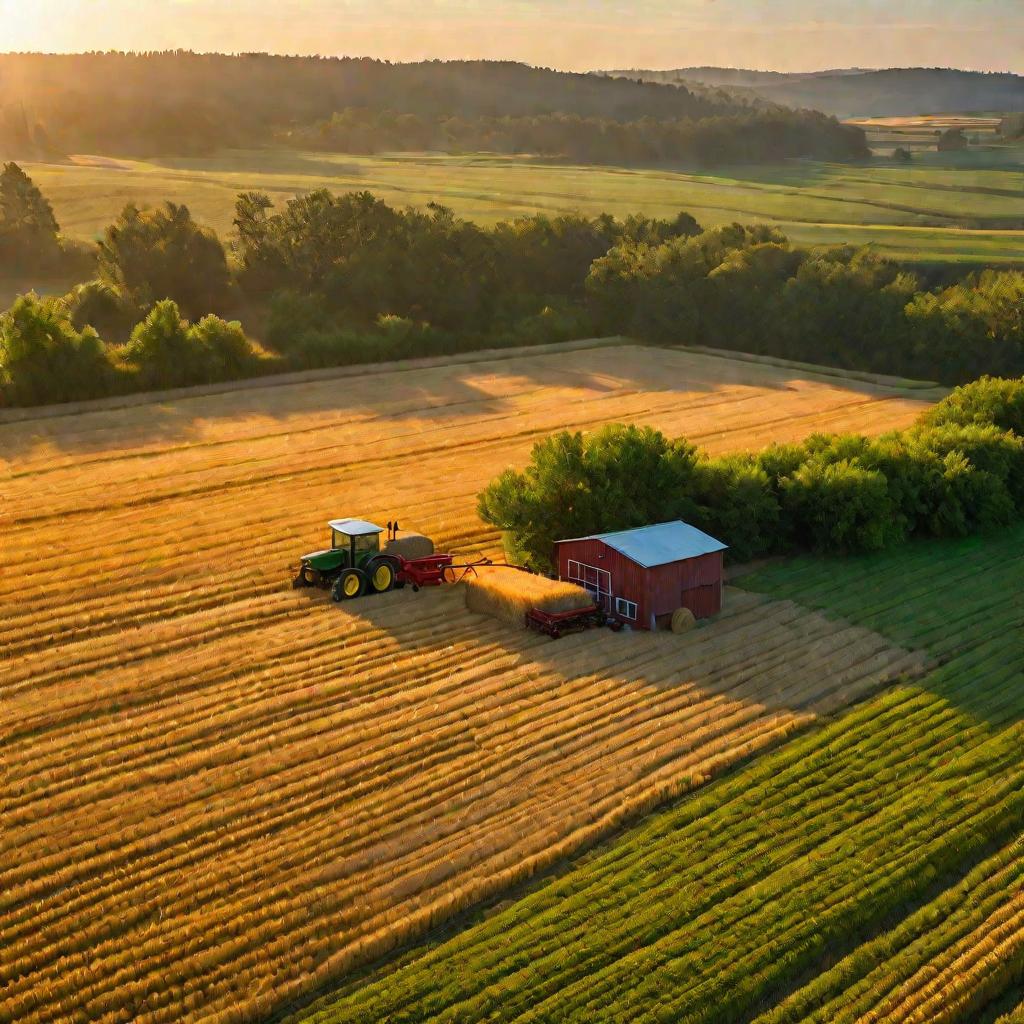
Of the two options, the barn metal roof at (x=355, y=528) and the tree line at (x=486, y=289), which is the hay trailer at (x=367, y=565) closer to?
the barn metal roof at (x=355, y=528)

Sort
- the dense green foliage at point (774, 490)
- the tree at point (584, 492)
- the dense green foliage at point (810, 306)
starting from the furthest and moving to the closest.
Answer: the dense green foliage at point (810, 306) → the dense green foliage at point (774, 490) → the tree at point (584, 492)

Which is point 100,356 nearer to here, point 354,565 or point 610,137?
point 354,565

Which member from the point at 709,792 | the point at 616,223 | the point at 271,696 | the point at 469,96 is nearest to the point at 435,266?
the point at 616,223

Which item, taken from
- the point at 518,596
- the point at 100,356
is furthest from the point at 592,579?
the point at 100,356

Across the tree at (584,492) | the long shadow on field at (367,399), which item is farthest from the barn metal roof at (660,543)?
the long shadow on field at (367,399)

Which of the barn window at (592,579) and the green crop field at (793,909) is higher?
the barn window at (592,579)

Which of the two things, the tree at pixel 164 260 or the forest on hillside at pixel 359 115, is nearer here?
the tree at pixel 164 260

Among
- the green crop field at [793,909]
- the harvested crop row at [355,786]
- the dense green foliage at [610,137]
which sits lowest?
the green crop field at [793,909]
